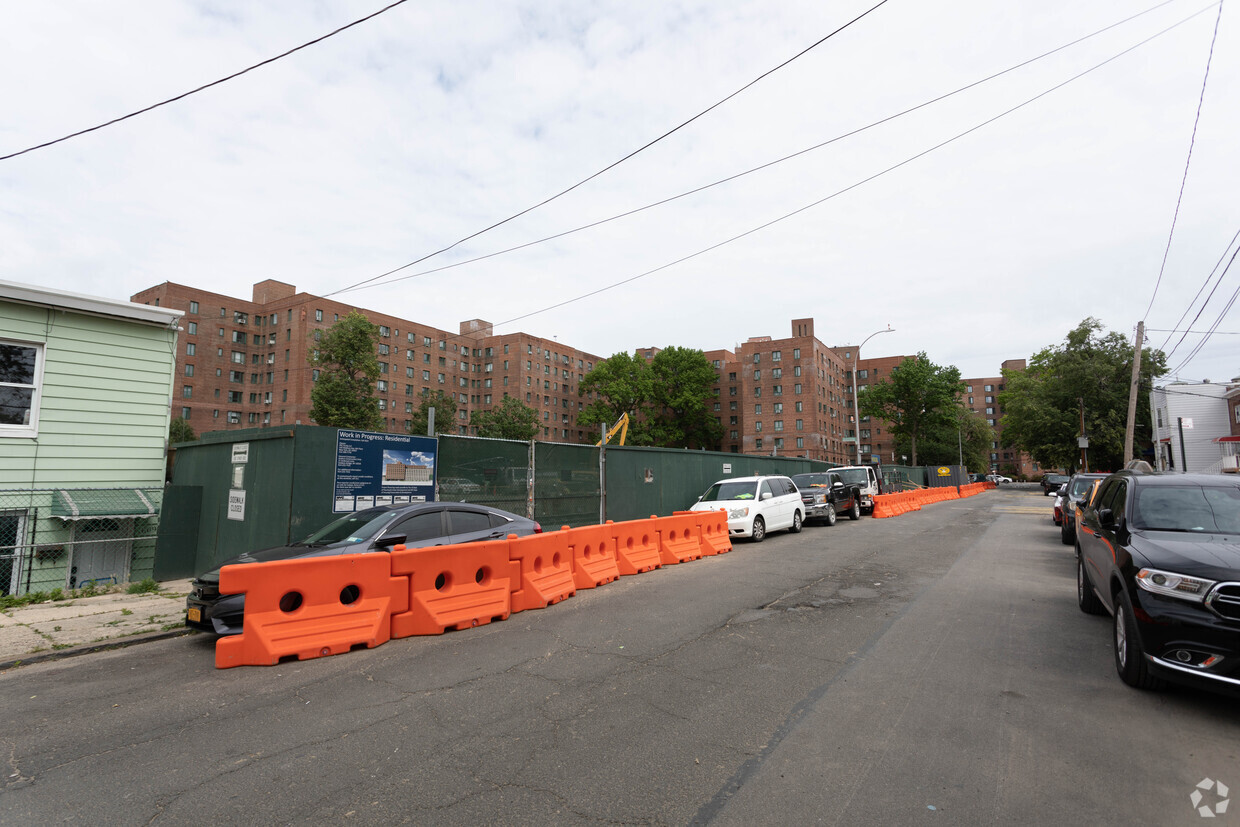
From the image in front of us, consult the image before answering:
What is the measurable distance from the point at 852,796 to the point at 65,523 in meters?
13.1

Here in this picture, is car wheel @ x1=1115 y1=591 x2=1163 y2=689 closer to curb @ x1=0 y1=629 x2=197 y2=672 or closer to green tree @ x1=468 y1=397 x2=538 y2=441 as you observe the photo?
curb @ x1=0 y1=629 x2=197 y2=672

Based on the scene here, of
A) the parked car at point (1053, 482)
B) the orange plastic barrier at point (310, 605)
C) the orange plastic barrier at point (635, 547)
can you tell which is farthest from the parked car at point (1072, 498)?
the parked car at point (1053, 482)

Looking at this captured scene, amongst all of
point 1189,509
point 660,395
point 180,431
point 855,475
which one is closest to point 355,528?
point 1189,509

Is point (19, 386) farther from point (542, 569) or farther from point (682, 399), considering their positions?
point (682, 399)

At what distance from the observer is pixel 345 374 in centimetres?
4997

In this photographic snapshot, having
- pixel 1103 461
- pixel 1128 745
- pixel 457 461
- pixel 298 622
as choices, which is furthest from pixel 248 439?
pixel 1103 461

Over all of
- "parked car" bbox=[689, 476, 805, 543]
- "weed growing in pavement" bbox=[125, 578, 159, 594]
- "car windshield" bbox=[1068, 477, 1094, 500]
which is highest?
"car windshield" bbox=[1068, 477, 1094, 500]

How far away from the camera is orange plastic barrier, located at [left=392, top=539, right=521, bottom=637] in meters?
6.73

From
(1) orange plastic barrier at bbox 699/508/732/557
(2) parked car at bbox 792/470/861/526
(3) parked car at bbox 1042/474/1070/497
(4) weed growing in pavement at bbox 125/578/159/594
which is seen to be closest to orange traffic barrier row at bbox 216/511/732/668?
(1) orange plastic barrier at bbox 699/508/732/557

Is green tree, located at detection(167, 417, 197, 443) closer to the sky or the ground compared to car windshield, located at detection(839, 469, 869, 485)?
closer to the sky

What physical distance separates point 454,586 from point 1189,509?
24.0 feet

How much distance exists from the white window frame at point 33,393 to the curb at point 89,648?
5.93 metres

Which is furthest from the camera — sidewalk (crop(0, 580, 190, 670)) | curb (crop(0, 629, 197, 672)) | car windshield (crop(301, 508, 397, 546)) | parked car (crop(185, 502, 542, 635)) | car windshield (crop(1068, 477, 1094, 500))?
car windshield (crop(1068, 477, 1094, 500))

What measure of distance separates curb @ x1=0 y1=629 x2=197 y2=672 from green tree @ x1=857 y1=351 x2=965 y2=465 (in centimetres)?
7648
